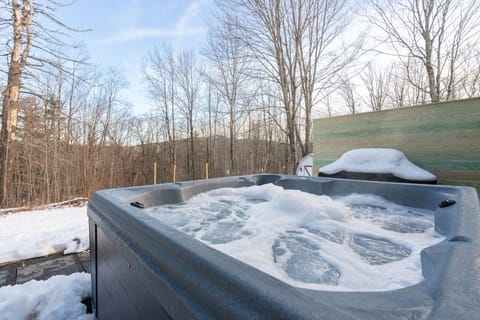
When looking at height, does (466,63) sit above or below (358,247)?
above

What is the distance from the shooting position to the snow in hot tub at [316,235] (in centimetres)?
83

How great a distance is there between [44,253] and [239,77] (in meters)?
7.07

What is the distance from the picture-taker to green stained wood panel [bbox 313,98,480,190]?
8.50ft

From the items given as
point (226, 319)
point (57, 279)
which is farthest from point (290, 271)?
point (57, 279)

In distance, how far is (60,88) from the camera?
211 inches

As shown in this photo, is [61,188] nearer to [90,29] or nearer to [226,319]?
[90,29]

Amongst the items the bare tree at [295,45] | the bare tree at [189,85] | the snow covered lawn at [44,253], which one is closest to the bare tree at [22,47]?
the snow covered lawn at [44,253]

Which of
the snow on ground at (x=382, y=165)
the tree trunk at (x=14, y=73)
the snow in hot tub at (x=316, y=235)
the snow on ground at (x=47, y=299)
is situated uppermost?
the tree trunk at (x=14, y=73)

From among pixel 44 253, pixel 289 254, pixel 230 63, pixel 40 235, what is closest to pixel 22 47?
pixel 40 235

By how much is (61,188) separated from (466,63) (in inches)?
339

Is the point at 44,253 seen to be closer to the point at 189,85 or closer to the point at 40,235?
the point at 40,235

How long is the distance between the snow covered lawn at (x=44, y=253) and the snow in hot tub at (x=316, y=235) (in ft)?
2.25

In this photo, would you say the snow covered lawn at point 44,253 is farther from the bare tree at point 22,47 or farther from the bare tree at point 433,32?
the bare tree at point 433,32

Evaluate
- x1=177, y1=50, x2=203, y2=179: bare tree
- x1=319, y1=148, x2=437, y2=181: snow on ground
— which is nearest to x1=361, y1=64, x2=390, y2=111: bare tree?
x1=319, y1=148, x2=437, y2=181: snow on ground
